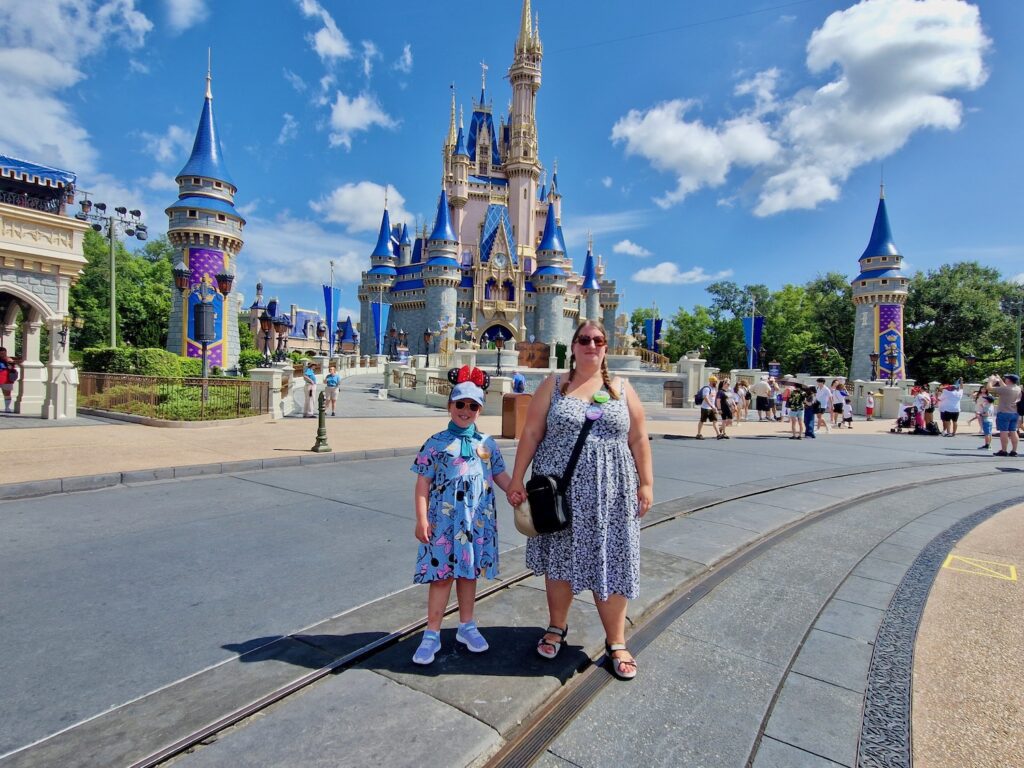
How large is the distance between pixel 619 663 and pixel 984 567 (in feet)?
12.7

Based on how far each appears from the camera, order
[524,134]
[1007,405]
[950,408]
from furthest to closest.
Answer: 1. [524,134]
2. [950,408]
3. [1007,405]

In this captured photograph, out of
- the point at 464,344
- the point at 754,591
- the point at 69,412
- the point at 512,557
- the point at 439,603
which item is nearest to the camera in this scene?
the point at 439,603

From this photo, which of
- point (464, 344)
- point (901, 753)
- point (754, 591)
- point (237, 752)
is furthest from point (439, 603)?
point (464, 344)

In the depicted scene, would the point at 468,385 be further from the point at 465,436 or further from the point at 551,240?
the point at 551,240

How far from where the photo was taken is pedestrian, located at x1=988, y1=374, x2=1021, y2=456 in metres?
11.6

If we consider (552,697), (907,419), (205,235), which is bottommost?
(552,697)

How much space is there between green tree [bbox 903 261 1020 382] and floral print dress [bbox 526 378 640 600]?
53534 millimetres

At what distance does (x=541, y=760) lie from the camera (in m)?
2.24

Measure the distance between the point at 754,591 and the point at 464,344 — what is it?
45227 mm

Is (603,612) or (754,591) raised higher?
(603,612)

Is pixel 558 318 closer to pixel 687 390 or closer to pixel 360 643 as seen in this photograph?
pixel 687 390

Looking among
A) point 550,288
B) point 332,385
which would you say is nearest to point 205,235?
point 332,385

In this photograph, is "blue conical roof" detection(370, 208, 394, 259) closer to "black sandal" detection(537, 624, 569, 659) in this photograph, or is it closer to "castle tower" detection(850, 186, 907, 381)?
"castle tower" detection(850, 186, 907, 381)

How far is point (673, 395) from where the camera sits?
94.9ft
